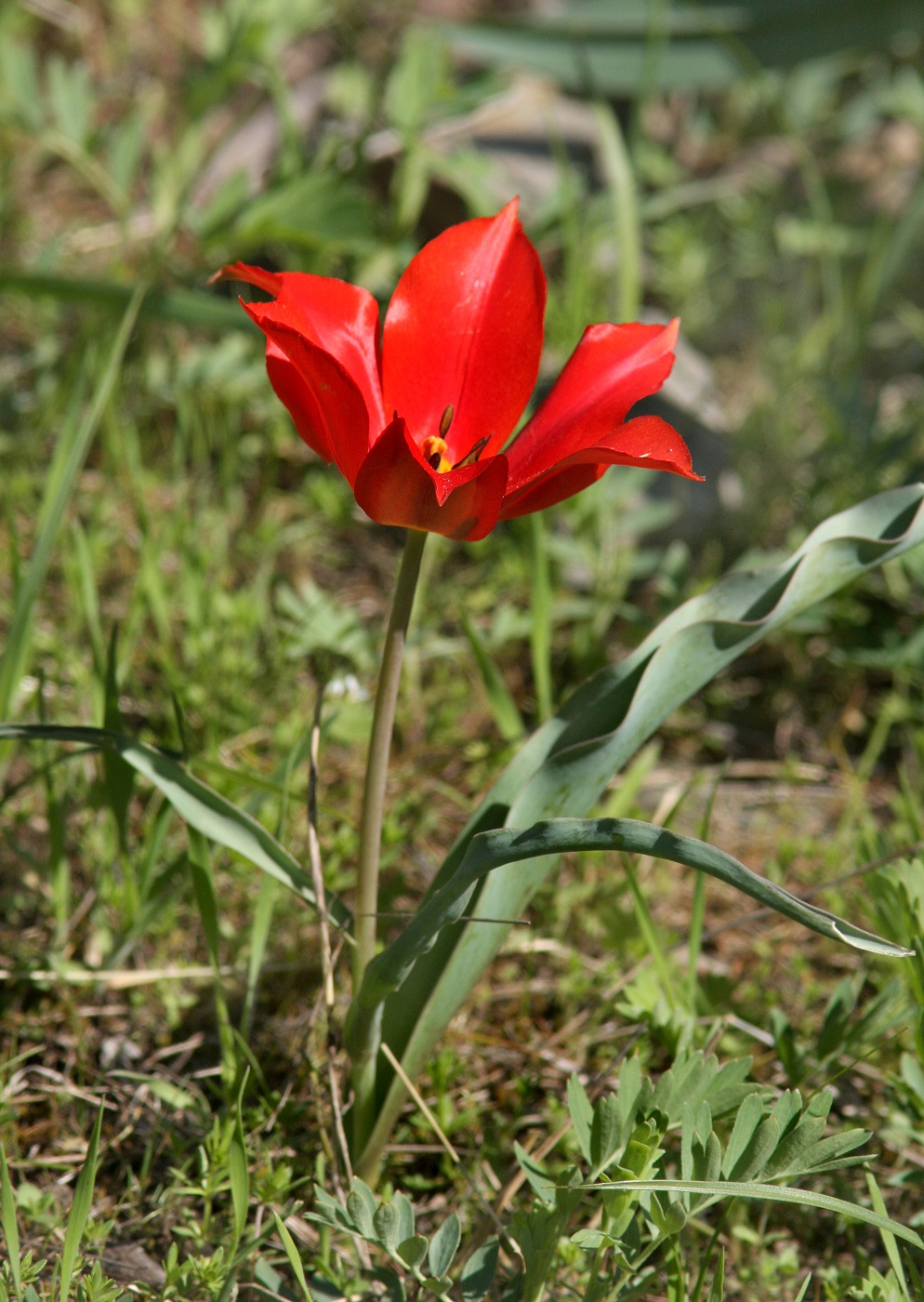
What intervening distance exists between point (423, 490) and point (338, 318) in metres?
0.30

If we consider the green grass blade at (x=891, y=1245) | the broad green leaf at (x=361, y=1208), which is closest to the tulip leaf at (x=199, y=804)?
the broad green leaf at (x=361, y=1208)

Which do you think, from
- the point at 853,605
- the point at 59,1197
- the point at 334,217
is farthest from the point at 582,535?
the point at 59,1197

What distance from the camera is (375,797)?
1238 mm

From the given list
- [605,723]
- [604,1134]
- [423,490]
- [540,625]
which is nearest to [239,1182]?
[604,1134]

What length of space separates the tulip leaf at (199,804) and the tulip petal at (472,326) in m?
0.46

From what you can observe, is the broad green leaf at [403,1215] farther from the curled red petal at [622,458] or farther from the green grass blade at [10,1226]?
the curled red petal at [622,458]

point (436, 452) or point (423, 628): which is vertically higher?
point (436, 452)

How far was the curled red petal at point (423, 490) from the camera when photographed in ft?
3.35

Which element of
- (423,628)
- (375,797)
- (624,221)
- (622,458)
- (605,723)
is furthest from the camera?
(624,221)

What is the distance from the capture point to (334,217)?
7.97 feet

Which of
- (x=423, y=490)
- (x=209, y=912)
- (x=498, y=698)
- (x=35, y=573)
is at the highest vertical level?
(x=423, y=490)

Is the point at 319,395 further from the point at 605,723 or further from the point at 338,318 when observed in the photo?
the point at 605,723

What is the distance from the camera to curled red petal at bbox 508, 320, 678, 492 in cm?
117

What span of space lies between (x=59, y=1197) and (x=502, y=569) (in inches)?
55.6
